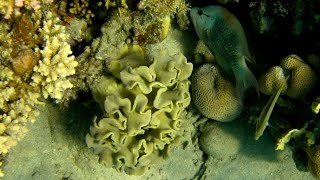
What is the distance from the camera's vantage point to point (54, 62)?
3.14 m

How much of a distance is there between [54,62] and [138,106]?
932 mm

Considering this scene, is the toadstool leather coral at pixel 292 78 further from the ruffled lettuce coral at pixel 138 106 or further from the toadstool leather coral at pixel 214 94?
the ruffled lettuce coral at pixel 138 106

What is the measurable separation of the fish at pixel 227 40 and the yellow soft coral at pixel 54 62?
5.08ft

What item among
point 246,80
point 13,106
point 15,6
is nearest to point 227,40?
point 246,80

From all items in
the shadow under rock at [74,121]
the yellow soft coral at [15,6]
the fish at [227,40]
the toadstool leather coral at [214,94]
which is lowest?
the shadow under rock at [74,121]

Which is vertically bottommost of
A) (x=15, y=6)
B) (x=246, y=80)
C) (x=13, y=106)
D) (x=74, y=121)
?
(x=74, y=121)

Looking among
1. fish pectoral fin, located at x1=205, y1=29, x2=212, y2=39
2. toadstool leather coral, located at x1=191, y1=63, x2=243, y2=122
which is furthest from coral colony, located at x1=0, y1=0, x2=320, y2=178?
toadstool leather coral, located at x1=191, y1=63, x2=243, y2=122

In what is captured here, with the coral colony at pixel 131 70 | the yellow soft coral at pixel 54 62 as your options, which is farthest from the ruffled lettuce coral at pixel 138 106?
the yellow soft coral at pixel 54 62

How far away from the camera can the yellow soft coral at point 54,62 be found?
312 centimetres

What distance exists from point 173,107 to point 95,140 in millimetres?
905

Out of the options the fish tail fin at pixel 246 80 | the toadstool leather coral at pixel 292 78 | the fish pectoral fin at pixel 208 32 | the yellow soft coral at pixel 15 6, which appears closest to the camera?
A: the yellow soft coral at pixel 15 6

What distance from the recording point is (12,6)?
312cm

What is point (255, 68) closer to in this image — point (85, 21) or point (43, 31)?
point (85, 21)

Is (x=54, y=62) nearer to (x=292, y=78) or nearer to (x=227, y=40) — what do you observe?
(x=227, y=40)
